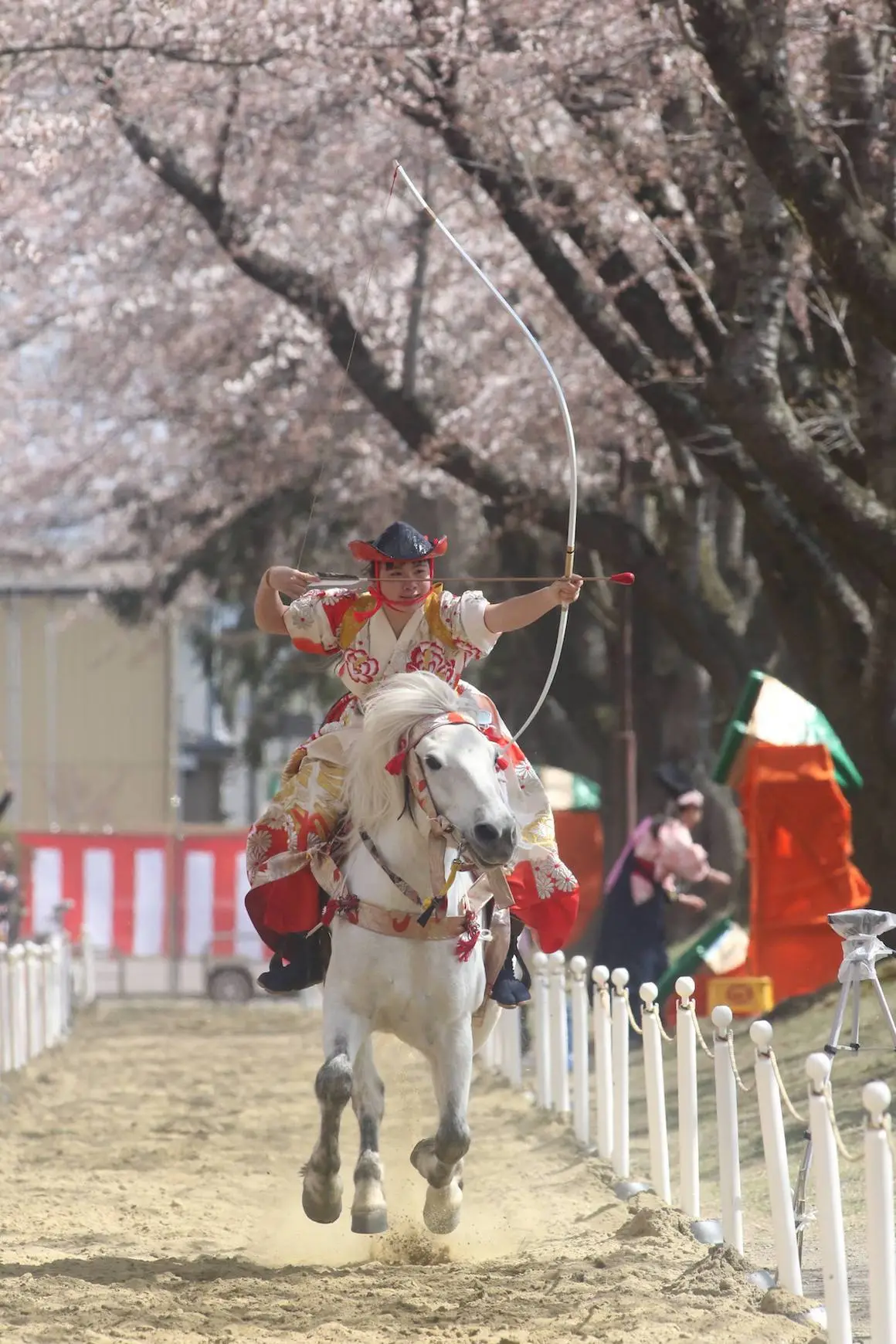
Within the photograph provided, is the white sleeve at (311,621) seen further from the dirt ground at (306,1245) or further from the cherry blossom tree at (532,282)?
the cherry blossom tree at (532,282)

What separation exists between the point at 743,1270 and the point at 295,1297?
1.45 m

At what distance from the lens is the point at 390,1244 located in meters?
7.57

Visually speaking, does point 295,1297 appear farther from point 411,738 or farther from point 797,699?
point 797,699

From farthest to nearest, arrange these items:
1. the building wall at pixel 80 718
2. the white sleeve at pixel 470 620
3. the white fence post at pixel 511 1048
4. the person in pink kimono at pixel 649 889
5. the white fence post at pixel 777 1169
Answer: the building wall at pixel 80 718, the person in pink kimono at pixel 649 889, the white fence post at pixel 511 1048, the white sleeve at pixel 470 620, the white fence post at pixel 777 1169

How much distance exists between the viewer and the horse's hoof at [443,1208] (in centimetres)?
718

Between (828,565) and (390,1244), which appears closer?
(390,1244)

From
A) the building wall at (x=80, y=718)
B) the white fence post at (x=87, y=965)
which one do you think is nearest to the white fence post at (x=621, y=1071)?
the white fence post at (x=87, y=965)

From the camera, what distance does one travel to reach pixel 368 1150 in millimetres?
7160

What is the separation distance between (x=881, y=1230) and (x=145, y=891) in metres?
18.8

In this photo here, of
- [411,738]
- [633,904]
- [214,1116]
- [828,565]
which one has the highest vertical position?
[828,565]

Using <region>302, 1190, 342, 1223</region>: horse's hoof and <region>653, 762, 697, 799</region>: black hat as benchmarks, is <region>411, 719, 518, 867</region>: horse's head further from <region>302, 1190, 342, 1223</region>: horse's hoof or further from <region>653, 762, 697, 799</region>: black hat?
<region>653, 762, 697, 799</region>: black hat

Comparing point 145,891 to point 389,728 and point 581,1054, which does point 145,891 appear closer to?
point 581,1054

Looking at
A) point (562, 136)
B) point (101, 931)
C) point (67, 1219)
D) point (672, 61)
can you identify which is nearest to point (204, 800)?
point (101, 931)

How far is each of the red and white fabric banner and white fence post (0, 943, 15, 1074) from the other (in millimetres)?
8144
